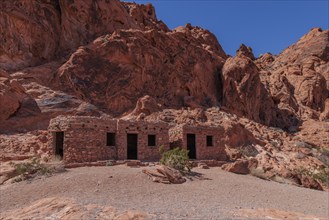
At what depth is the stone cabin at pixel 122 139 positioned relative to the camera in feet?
47.5

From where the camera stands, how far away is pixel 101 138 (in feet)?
49.6

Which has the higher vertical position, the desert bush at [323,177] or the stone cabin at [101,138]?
the stone cabin at [101,138]

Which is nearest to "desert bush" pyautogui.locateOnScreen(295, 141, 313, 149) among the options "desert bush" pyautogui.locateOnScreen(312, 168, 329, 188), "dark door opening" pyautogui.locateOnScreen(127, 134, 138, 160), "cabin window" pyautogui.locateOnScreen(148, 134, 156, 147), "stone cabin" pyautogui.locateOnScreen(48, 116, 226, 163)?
"desert bush" pyautogui.locateOnScreen(312, 168, 329, 188)

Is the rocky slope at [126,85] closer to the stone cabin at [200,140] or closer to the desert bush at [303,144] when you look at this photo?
the desert bush at [303,144]

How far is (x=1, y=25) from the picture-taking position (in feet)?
81.8

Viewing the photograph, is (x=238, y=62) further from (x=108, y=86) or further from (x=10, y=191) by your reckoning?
(x=10, y=191)

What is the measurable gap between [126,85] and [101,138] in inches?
467

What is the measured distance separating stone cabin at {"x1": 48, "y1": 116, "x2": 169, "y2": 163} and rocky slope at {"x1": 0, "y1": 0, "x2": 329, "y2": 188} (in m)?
3.14

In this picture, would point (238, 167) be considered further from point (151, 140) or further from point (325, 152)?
point (325, 152)

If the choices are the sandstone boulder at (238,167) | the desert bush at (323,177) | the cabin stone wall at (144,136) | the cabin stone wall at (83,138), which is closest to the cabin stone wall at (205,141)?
the cabin stone wall at (144,136)

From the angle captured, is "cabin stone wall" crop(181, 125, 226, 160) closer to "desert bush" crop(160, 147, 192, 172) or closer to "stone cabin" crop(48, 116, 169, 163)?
"stone cabin" crop(48, 116, 169, 163)

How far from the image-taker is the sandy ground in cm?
820

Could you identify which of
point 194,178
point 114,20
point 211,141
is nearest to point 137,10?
point 114,20

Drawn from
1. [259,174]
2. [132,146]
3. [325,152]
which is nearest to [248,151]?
[259,174]
